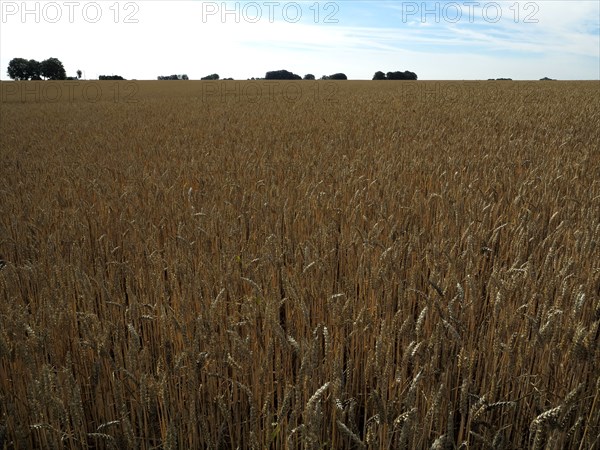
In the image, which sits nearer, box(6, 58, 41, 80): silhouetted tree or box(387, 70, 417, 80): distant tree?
box(6, 58, 41, 80): silhouetted tree

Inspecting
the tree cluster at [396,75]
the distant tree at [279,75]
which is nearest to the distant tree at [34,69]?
the distant tree at [279,75]

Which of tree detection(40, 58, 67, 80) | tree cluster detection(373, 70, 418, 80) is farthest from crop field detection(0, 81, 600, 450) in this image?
tree detection(40, 58, 67, 80)

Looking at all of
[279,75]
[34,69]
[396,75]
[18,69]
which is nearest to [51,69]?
[34,69]

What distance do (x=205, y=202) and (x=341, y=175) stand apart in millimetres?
1155

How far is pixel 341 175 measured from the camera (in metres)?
4.13

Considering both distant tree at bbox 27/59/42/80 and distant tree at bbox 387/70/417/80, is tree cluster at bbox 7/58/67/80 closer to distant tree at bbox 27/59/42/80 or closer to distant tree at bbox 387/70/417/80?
distant tree at bbox 27/59/42/80

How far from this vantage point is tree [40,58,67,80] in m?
65.1

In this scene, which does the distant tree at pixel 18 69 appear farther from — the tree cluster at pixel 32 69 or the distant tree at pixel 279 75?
the distant tree at pixel 279 75

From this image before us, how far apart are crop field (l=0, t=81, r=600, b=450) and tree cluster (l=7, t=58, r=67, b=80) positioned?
67578 mm

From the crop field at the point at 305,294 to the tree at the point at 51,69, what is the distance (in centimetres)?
6741

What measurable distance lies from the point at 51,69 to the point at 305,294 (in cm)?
7369

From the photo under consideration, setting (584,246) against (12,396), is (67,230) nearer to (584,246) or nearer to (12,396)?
(12,396)

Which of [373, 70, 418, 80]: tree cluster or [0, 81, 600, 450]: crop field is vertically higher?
[373, 70, 418, 80]: tree cluster

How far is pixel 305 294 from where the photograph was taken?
2.04 m
